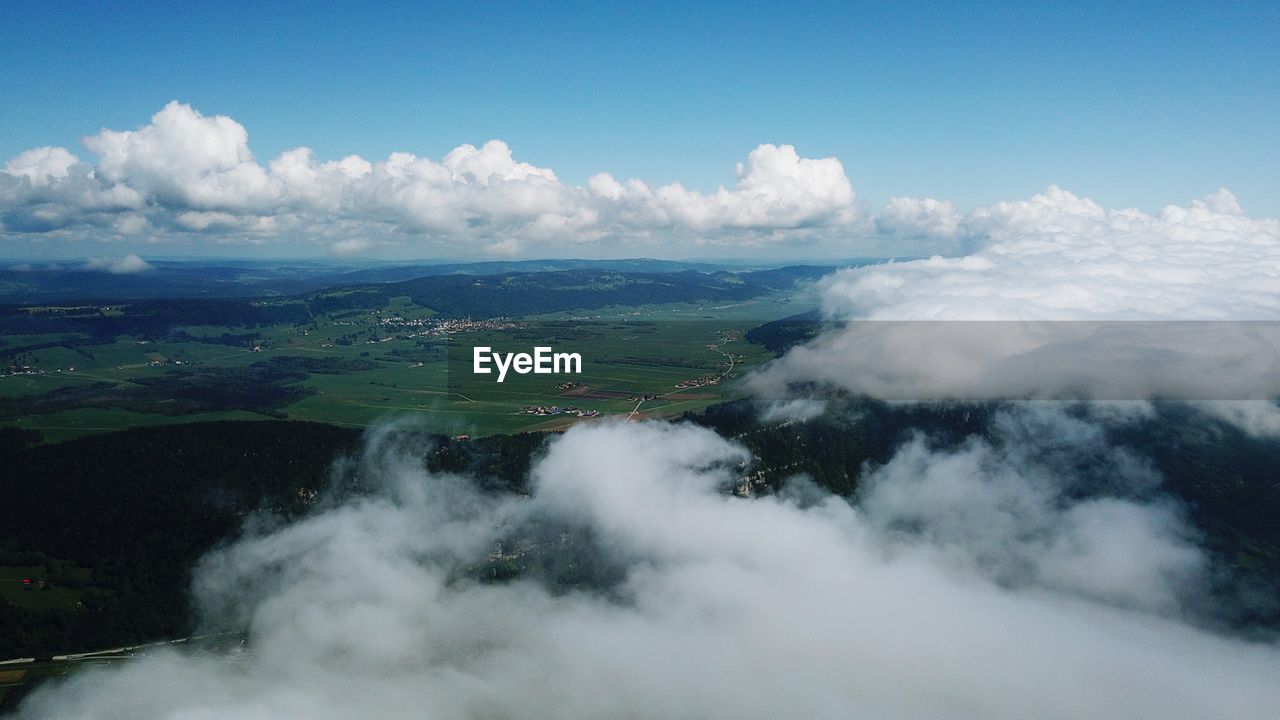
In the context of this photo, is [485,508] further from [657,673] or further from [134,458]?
[134,458]

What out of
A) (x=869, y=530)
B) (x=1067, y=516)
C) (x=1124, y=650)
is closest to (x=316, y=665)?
(x=869, y=530)

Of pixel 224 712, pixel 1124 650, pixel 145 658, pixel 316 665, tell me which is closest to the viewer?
pixel 224 712

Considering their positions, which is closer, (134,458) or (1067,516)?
(134,458)

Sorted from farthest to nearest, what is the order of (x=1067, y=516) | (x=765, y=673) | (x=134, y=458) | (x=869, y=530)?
(x=1067, y=516), (x=869, y=530), (x=134, y=458), (x=765, y=673)

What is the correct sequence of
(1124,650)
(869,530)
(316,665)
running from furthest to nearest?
1. (869,530)
2. (1124,650)
3. (316,665)

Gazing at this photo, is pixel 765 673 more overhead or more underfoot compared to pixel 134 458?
more underfoot

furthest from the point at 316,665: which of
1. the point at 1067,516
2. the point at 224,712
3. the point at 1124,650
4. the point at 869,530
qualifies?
the point at 1067,516

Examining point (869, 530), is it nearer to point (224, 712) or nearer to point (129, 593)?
point (224, 712)

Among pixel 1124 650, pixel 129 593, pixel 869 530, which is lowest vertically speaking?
pixel 1124 650

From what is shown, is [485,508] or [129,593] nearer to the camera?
[129,593]
